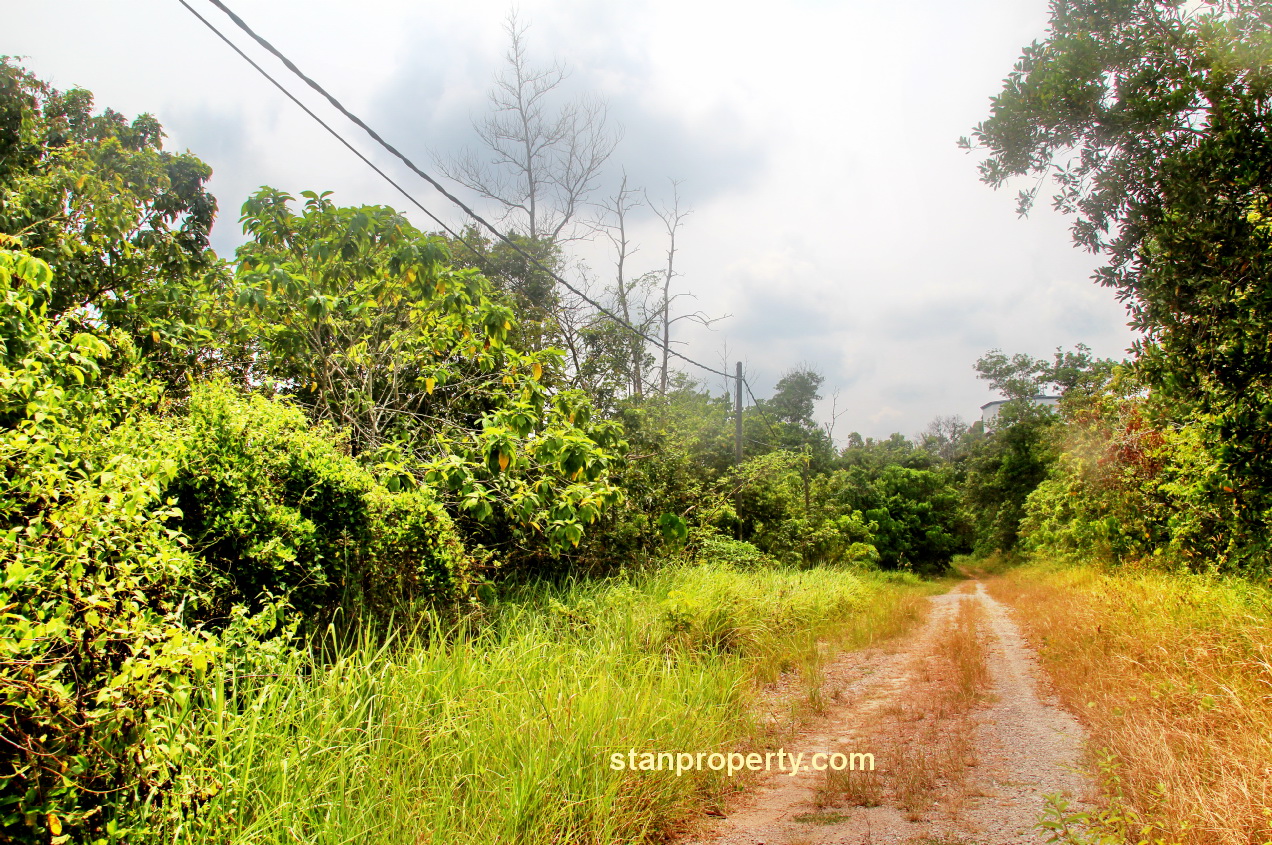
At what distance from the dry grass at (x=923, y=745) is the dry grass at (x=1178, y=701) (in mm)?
764

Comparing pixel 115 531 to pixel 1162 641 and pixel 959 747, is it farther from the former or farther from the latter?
pixel 1162 641

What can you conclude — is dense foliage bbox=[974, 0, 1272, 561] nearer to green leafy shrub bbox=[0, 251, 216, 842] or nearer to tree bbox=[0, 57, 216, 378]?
green leafy shrub bbox=[0, 251, 216, 842]

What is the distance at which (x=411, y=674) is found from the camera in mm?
3898

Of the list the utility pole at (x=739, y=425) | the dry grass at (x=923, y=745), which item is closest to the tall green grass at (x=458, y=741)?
the dry grass at (x=923, y=745)

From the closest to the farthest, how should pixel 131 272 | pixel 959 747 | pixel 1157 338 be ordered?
pixel 959 747 → pixel 1157 338 → pixel 131 272

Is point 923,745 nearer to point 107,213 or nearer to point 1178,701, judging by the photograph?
point 1178,701

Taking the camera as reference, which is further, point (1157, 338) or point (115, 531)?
point (1157, 338)

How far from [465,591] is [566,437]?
1670 millimetres

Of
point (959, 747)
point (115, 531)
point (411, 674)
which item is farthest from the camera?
point (959, 747)

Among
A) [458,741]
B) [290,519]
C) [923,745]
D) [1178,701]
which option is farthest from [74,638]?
[1178,701]

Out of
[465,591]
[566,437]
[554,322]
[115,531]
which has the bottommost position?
[465,591]

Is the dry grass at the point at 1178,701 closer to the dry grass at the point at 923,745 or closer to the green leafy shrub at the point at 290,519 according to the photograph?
the dry grass at the point at 923,745

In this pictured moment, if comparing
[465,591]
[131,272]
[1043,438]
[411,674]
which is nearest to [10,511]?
[411,674]

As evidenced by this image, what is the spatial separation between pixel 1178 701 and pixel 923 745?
181 centimetres
